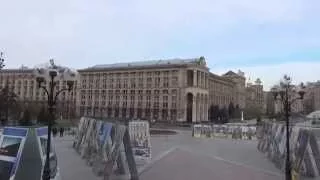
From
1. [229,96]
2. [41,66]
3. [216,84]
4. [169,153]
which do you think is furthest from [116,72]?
[41,66]

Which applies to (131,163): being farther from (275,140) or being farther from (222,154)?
(222,154)

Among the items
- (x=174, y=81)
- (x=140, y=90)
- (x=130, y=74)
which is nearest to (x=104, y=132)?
(x=174, y=81)

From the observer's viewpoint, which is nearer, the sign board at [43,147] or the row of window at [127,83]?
the sign board at [43,147]

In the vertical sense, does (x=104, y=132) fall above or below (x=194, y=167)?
→ above

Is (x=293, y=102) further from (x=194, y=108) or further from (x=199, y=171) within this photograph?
(x=194, y=108)

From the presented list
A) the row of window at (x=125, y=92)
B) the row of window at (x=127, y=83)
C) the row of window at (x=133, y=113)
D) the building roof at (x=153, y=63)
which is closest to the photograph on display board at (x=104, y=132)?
the row of window at (x=133, y=113)

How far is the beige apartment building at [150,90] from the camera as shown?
12200cm

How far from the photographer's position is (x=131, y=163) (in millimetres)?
20406

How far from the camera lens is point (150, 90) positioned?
413ft

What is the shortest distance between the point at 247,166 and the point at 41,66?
630 inches

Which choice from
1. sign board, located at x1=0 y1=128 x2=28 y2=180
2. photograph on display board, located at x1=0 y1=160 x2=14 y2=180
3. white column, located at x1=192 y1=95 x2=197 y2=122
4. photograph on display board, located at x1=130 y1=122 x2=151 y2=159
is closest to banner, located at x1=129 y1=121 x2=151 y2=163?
photograph on display board, located at x1=130 y1=122 x2=151 y2=159

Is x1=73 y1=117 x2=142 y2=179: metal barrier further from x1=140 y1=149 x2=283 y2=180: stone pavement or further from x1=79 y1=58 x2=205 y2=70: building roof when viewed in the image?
x1=79 y1=58 x2=205 y2=70: building roof

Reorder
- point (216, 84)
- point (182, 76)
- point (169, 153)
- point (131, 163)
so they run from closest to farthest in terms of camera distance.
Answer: point (131, 163) < point (169, 153) < point (182, 76) < point (216, 84)

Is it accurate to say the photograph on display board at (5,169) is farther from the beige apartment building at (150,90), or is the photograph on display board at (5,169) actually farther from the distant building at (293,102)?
the beige apartment building at (150,90)
